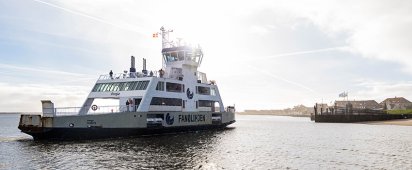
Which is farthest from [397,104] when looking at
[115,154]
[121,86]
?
[115,154]

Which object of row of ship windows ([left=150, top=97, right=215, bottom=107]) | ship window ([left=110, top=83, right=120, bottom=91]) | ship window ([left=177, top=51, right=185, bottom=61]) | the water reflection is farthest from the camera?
ship window ([left=177, top=51, right=185, bottom=61])

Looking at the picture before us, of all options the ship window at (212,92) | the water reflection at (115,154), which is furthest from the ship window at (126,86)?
the ship window at (212,92)

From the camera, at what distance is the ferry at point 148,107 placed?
2727 cm

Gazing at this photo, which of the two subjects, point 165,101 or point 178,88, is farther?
point 178,88

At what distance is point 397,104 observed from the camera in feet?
494

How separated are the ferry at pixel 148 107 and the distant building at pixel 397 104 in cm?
12986

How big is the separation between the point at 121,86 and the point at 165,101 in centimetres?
430

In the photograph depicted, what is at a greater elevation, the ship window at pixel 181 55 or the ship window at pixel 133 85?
the ship window at pixel 181 55

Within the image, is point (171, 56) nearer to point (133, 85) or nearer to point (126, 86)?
point (133, 85)

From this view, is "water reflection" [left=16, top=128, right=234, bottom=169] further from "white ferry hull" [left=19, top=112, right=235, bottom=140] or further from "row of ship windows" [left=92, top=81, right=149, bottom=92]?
"row of ship windows" [left=92, top=81, right=149, bottom=92]

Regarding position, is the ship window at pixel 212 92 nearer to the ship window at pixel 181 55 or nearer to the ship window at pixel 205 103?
the ship window at pixel 205 103

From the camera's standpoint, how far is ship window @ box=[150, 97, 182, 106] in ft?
105

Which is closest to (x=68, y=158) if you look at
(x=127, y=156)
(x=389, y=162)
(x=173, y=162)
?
(x=127, y=156)

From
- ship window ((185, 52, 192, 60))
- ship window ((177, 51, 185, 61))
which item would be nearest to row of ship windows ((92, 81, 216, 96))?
ship window ((177, 51, 185, 61))
